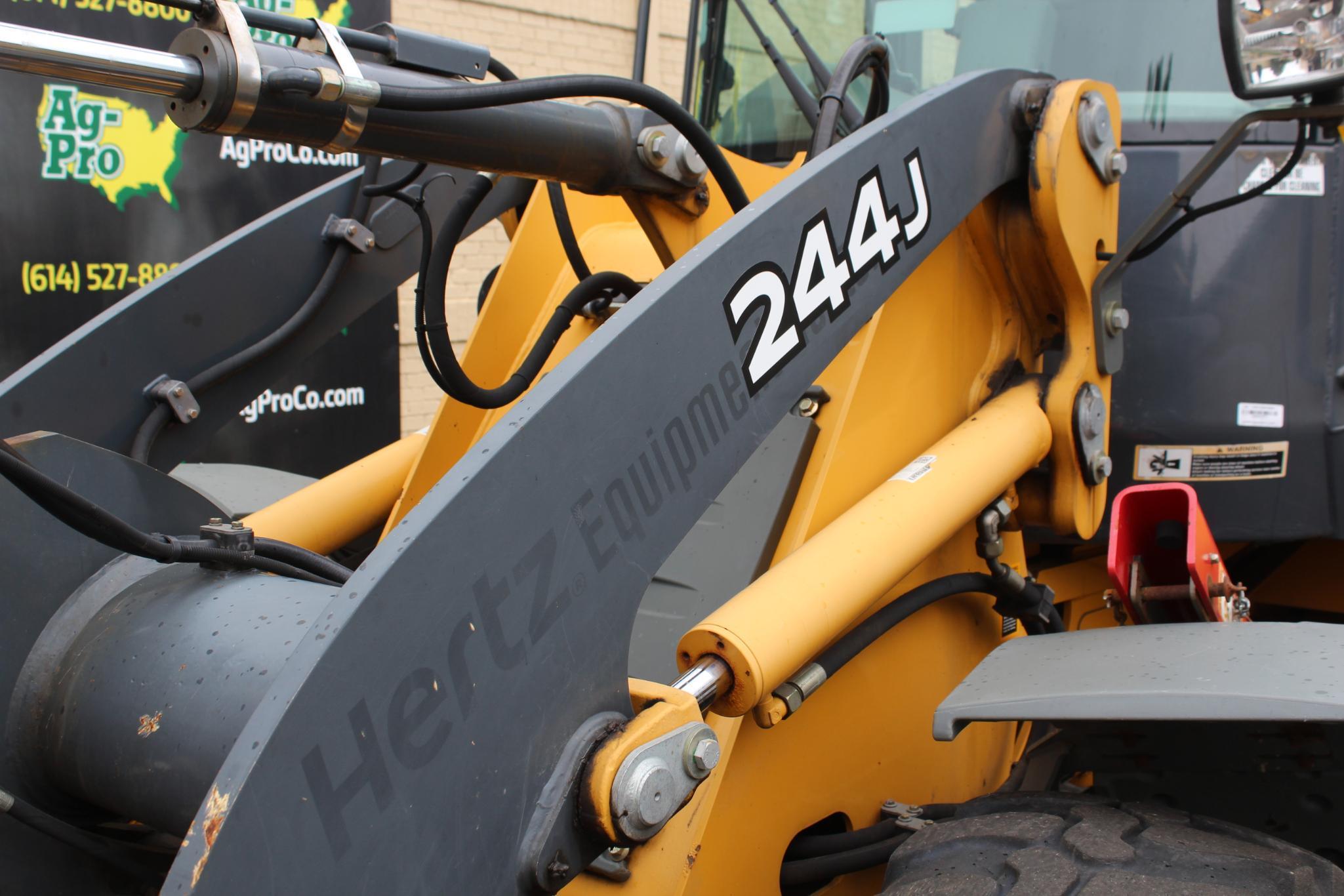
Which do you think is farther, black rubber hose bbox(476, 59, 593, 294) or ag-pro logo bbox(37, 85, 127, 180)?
ag-pro logo bbox(37, 85, 127, 180)

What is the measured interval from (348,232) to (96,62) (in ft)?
4.26

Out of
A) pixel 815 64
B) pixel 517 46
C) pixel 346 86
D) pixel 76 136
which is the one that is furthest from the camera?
pixel 517 46

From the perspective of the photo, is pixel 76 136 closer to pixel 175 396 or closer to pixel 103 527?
pixel 175 396

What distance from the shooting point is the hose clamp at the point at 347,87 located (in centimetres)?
139

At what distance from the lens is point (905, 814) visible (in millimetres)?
1890

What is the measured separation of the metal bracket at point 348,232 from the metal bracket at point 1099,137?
1.45 meters

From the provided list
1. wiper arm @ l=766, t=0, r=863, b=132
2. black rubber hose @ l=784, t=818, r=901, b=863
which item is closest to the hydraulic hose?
black rubber hose @ l=784, t=818, r=901, b=863

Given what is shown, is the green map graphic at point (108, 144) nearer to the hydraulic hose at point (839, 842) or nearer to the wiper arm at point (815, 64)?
the wiper arm at point (815, 64)

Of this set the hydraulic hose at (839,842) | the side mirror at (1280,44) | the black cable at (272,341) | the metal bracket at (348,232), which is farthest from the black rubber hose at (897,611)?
the metal bracket at (348,232)

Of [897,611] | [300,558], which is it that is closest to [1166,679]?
[897,611]

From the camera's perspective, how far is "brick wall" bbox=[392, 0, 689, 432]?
6879 millimetres

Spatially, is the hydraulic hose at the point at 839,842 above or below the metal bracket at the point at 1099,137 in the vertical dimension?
below

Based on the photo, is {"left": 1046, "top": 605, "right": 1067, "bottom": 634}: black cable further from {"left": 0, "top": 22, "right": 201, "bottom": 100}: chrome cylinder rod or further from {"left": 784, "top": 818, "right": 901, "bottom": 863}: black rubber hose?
{"left": 0, "top": 22, "right": 201, "bottom": 100}: chrome cylinder rod

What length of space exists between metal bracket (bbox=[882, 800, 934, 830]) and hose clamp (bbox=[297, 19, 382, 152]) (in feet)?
4.15
